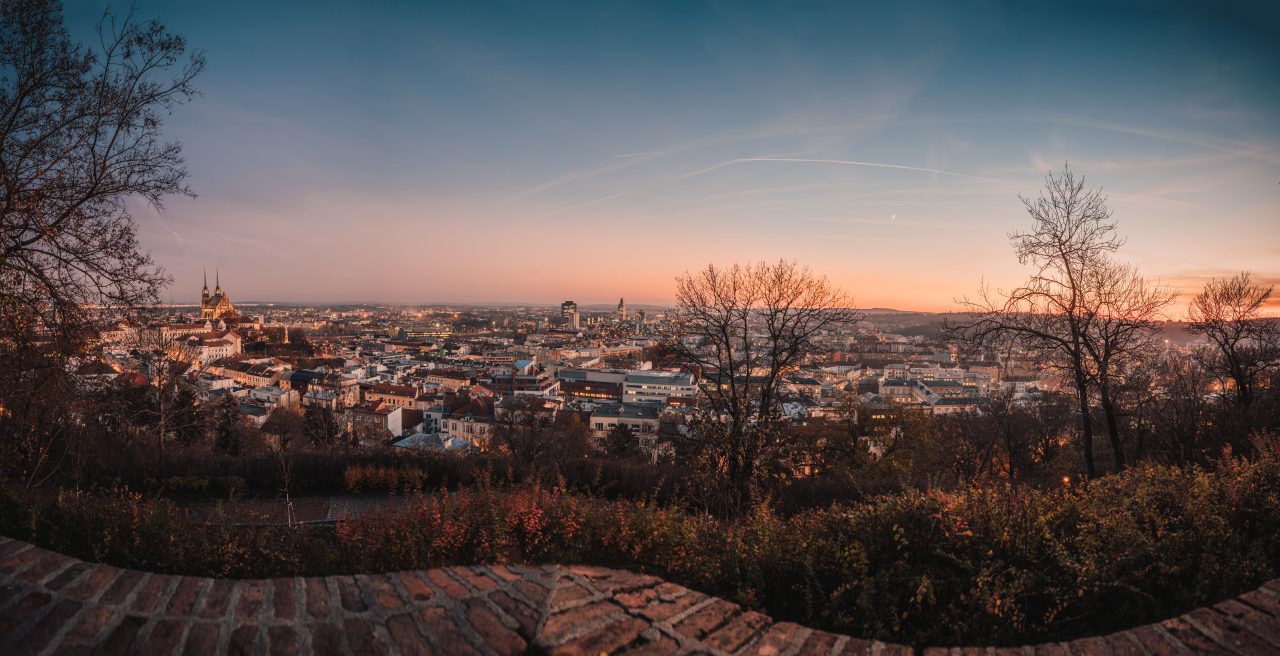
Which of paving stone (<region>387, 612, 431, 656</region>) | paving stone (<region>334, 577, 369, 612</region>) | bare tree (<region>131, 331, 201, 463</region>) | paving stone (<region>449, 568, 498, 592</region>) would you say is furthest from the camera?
bare tree (<region>131, 331, 201, 463</region>)

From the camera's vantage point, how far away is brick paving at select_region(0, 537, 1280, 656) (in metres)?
2.29

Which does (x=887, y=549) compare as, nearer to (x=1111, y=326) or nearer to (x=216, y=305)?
(x=1111, y=326)

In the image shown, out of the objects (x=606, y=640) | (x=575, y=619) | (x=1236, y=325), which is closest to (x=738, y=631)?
(x=606, y=640)

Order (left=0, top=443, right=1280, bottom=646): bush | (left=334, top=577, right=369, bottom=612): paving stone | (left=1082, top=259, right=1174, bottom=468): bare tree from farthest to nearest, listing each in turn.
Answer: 1. (left=1082, top=259, right=1174, bottom=468): bare tree
2. (left=0, top=443, right=1280, bottom=646): bush
3. (left=334, top=577, right=369, bottom=612): paving stone

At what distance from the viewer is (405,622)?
2521mm

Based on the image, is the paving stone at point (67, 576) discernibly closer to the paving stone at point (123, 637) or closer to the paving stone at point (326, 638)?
the paving stone at point (123, 637)

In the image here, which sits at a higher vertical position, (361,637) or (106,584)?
(106,584)

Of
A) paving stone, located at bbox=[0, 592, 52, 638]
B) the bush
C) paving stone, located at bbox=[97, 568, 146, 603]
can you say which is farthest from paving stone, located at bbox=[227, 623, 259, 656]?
the bush

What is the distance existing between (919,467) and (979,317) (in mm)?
10631

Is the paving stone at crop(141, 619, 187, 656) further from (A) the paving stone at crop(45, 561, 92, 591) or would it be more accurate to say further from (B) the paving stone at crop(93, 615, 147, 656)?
(A) the paving stone at crop(45, 561, 92, 591)

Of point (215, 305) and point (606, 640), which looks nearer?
point (606, 640)

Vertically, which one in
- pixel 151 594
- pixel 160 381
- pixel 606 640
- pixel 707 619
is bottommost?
pixel 160 381

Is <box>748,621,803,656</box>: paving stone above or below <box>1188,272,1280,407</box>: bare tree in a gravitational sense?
below

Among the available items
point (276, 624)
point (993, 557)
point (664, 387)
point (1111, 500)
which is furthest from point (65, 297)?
point (664, 387)
